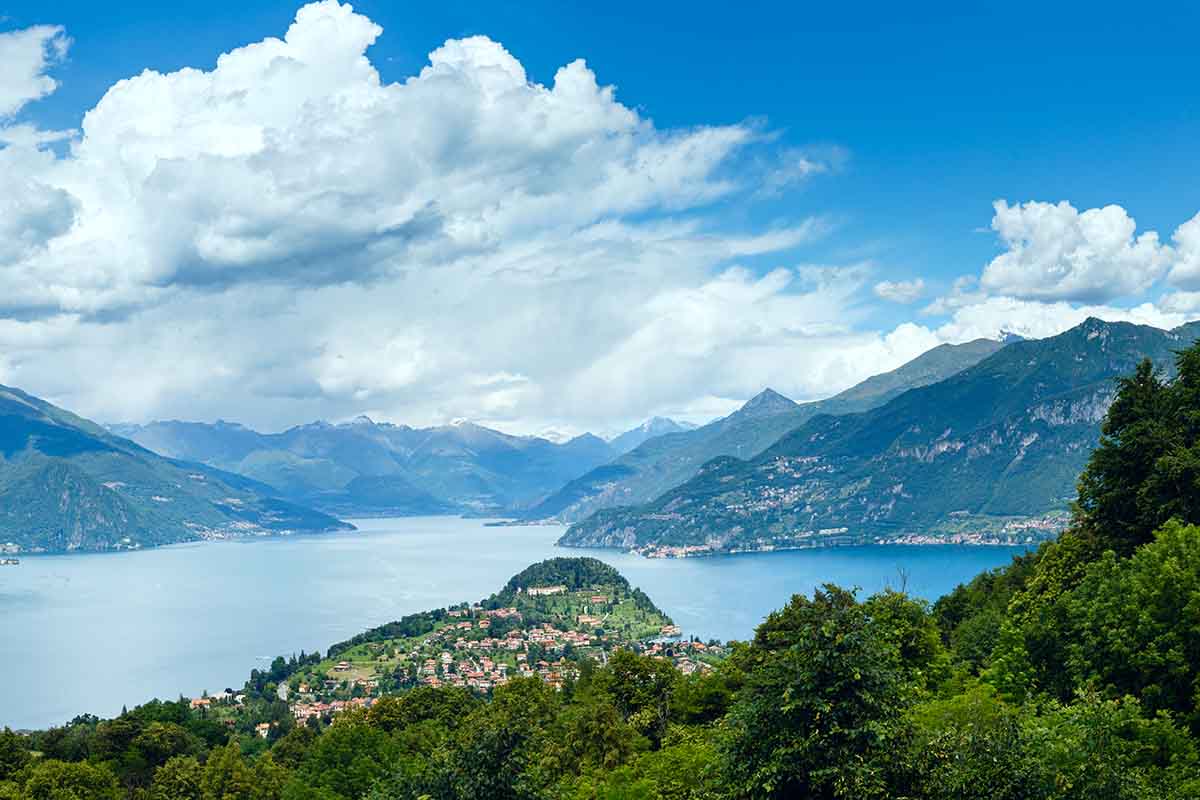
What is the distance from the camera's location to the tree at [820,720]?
45.0ft

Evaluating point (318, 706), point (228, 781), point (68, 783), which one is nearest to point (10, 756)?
point (68, 783)

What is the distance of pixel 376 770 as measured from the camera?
137ft

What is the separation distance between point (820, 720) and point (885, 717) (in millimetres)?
998

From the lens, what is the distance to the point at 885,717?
14156 mm

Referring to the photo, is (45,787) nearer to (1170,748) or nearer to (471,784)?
(471,784)

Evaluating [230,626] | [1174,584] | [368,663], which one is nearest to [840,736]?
[1174,584]

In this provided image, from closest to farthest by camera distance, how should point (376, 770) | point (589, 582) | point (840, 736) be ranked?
point (840, 736), point (376, 770), point (589, 582)

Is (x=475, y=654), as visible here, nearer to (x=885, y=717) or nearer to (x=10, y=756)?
(x=10, y=756)

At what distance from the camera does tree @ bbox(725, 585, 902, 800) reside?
45.0 feet

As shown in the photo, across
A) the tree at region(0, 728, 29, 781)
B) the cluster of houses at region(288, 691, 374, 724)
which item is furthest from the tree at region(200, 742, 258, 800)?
the cluster of houses at region(288, 691, 374, 724)

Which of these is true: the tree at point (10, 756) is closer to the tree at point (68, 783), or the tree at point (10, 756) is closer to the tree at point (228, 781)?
the tree at point (68, 783)

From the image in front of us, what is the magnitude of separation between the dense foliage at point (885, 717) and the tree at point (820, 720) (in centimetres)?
3

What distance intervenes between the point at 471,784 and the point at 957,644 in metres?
33.2

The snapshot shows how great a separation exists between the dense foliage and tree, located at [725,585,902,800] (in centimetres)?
3
